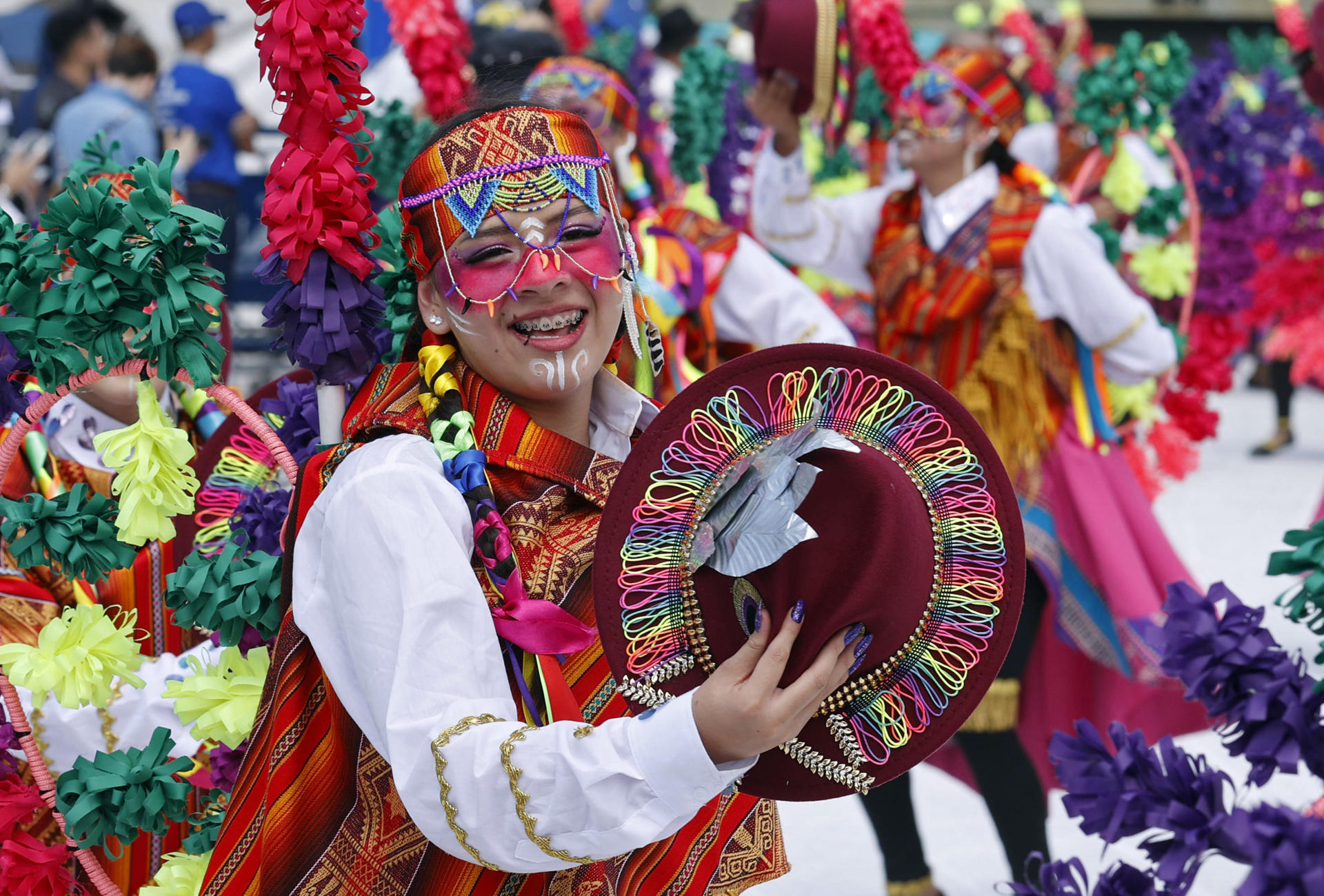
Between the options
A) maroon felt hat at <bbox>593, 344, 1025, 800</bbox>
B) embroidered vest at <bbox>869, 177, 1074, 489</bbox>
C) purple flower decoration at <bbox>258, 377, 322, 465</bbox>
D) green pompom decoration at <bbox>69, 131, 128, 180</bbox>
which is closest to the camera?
maroon felt hat at <bbox>593, 344, 1025, 800</bbox>

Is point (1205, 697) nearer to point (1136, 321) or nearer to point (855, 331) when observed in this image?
point (1136, 321)

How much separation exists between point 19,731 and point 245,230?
263 inches

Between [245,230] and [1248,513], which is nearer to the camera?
[1248,513]

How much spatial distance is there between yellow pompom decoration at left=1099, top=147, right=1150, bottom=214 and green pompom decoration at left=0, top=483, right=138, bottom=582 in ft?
10.1

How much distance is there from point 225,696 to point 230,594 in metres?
0.13

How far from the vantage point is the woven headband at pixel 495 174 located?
166 centimetres

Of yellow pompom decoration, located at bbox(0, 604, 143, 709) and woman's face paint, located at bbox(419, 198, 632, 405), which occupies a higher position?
woman's face paint, located at bbox(419, 198, 632, 405)

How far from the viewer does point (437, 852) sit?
158cm

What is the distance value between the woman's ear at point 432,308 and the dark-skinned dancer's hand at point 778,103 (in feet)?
6.66

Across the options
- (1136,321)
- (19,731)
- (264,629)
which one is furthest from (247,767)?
(1136,321)

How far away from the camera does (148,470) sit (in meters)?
1.76

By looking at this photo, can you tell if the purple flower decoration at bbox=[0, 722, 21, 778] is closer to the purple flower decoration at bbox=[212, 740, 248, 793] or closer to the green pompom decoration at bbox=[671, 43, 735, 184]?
the purple flower decoration at bbox=[212, 740, 248, 793]

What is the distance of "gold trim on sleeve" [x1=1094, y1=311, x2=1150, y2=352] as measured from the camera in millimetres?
3389

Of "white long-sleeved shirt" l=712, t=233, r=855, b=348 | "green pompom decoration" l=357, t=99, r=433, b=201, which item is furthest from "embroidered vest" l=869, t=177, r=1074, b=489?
"green pompom decoration" l=357, t=99, r=433, b=201
